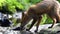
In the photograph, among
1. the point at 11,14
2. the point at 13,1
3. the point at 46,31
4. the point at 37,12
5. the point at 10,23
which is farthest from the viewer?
the point at 13,1

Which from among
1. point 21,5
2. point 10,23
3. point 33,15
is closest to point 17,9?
point 21,5

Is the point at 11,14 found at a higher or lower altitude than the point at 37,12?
lower

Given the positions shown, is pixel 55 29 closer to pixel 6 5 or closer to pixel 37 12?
pixel 37 12

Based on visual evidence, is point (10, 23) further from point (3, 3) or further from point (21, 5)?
point (21, 5)

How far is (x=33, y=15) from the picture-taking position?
35.8 ft

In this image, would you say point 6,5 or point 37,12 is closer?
point 37,12

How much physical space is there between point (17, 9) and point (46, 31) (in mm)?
7707

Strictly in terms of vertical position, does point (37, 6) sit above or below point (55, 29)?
above

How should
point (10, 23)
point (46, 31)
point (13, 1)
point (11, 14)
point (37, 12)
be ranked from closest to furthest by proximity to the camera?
point (46, 31) → point (37, 12) → point (10, 23) → point (11, 14) → point (13, 1)

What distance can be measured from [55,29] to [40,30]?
1.93 ft

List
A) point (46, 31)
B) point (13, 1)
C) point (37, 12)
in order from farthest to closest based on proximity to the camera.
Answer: point (13, 1) → point (37, 12) → point (46, 31)

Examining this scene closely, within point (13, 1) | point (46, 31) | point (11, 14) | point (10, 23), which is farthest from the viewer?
point (13, 1)

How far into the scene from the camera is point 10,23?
13.6 meters

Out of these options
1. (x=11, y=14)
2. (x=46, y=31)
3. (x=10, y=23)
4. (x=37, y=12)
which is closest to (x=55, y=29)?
(x=46, y=31)
